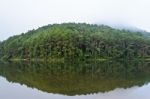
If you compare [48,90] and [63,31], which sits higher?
[48,90]

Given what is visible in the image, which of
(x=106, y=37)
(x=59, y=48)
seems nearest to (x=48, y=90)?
(x=59, y=48)

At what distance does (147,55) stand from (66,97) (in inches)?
2669

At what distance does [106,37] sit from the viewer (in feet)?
318

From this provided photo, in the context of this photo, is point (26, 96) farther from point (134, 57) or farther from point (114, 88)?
point (134, 57)

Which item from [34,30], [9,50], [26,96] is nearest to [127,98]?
[26,96]

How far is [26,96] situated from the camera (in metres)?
24.9

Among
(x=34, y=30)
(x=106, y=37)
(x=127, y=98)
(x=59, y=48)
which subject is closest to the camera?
(x=127, y=98)

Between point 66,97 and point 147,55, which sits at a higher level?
point 66,97

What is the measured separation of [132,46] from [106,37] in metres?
8.06

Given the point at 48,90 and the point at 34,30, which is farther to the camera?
the point at 34,30

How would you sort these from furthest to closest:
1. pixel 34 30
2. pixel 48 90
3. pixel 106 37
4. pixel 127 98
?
A: pixel 34 30 < pixel 106 37 < pixel 48 90 < pixel 127 98

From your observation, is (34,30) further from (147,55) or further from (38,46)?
(147,55)

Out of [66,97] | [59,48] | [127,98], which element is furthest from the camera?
[59,48]

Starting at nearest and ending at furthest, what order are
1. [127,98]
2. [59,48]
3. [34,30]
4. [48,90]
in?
[127,98], [48,90], [59,48], [34,30]
